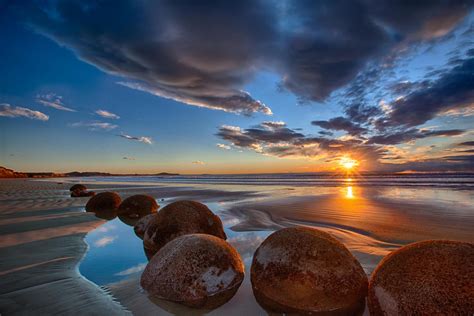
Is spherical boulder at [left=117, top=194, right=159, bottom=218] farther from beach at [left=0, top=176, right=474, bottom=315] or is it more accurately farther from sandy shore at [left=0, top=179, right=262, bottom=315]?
sandy shore at [left=0, top=179, right=262, bottom=315]

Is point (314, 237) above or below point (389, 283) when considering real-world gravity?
above

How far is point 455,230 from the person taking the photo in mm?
7371

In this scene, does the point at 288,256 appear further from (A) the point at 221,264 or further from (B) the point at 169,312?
(B) the point at 169,312

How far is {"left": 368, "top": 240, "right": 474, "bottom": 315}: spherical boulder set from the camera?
2574 mm

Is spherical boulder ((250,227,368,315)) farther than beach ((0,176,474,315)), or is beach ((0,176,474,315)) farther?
beach ((0,176,474,315))

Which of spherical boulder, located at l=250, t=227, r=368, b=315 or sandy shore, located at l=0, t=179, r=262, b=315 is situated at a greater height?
spherical boulder, located at l=250, t=227, r=368, b=315

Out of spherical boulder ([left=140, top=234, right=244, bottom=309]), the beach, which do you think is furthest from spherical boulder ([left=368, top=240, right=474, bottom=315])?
spherical boulder ([left=140, top=234, right=244, bottom=309])

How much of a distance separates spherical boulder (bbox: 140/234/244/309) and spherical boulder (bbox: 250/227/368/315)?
1.56ft

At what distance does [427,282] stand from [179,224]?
15.2 feet

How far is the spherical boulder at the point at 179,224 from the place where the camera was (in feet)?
19.4

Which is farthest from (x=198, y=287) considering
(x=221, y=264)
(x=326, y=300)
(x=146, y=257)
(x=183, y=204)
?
(x=183, y=204)

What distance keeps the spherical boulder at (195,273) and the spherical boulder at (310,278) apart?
47 cm

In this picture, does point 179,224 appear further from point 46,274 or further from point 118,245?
point 46,274

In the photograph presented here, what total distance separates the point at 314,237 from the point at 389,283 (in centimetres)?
107
